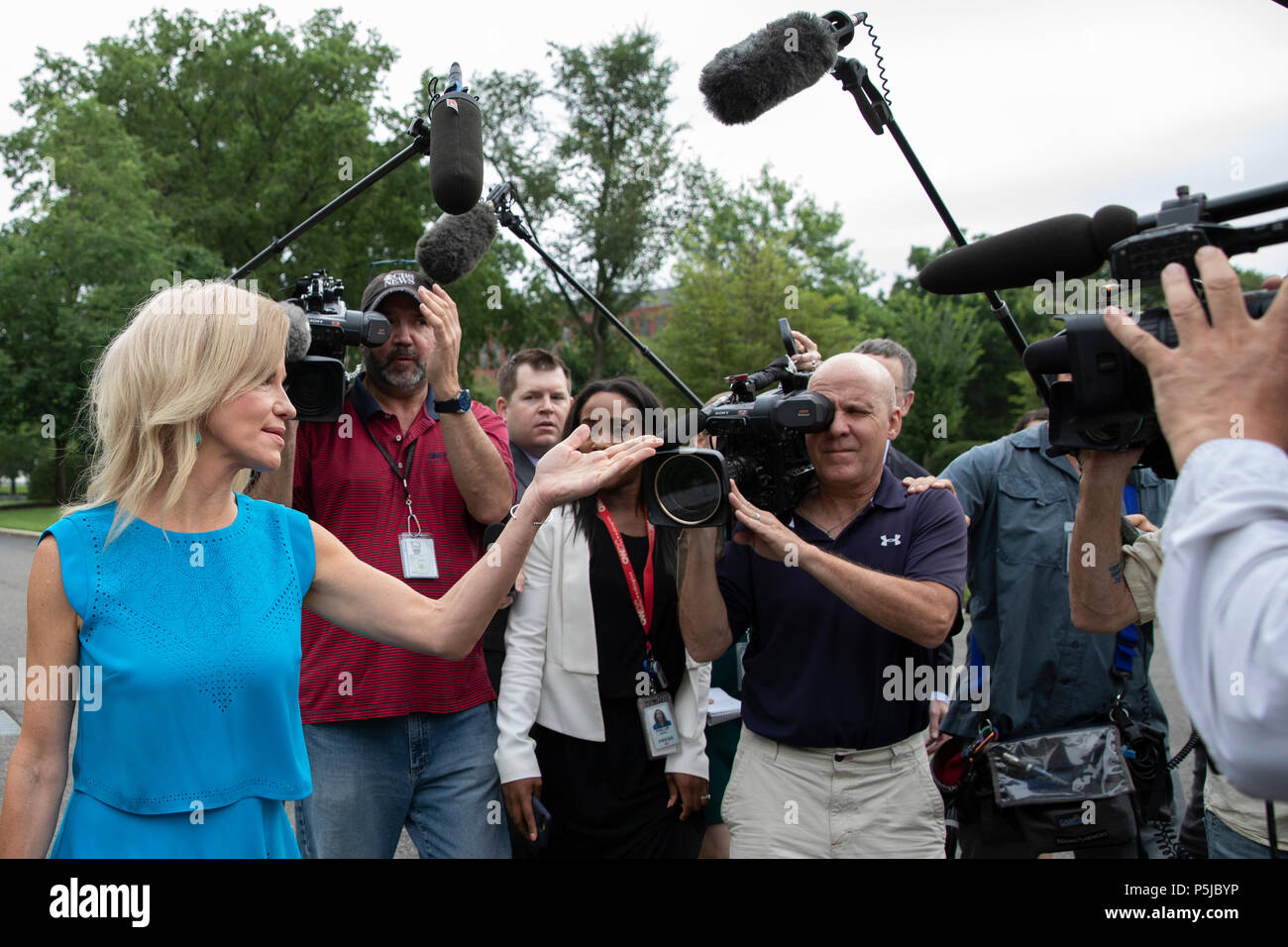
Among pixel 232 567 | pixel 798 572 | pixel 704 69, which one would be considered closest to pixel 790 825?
pixel 798 572

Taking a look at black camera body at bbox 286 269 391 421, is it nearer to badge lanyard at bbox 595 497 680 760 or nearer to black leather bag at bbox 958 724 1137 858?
badge lanyard at bbox 595 497 680 760

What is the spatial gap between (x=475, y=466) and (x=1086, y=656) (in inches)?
79.9

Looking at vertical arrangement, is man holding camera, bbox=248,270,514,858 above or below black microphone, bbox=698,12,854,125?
below

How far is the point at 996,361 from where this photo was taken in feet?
136

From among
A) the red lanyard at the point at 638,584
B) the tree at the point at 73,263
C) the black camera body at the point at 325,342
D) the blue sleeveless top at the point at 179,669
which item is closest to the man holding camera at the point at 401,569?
the black camera body at the point at 325,342

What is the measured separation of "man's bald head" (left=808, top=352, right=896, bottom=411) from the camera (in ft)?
9.64

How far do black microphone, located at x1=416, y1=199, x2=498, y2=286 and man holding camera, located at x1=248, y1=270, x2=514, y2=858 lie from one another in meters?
0.07

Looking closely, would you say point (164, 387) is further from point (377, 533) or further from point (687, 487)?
point (687, 487)

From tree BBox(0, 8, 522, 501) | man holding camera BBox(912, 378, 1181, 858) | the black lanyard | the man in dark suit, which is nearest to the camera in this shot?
the black lanyard

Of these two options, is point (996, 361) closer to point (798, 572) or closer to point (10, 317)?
point (10, 317)

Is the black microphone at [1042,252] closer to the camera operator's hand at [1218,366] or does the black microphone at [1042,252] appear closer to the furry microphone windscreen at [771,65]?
the camera operator's hand at [1218,366]

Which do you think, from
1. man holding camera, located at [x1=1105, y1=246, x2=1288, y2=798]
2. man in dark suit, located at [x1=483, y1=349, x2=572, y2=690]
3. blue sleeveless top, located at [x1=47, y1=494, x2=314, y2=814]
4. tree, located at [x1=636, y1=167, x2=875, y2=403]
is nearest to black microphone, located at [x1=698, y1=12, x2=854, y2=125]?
man holding camera, located at [x1=1105, y1=246, x2=1288, y2=798]

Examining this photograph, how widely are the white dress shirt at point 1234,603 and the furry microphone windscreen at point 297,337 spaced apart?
2199 mm

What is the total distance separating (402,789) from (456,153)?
179cm
